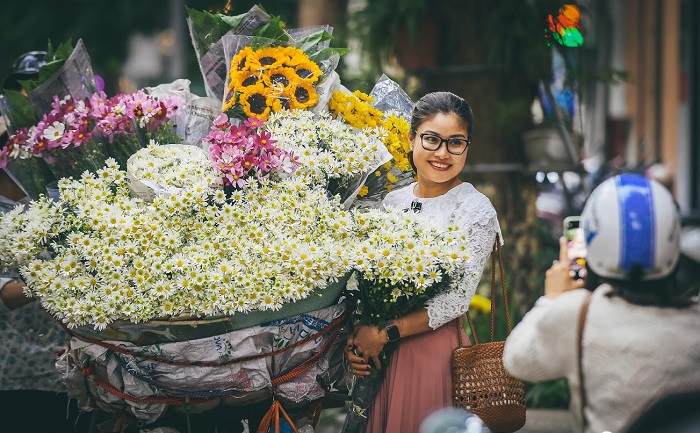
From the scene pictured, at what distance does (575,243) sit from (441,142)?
0.77 metres

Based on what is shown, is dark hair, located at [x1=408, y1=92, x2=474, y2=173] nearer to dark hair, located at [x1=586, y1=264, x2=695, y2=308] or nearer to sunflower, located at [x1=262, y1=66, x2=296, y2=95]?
sunflower, located at [x1=262, y1=66, x2=296, y2=95]

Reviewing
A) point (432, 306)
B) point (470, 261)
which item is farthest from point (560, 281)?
point (432, 306)

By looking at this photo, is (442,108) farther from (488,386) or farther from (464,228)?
(488,386)

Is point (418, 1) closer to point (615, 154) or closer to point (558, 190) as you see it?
point (558, 190)

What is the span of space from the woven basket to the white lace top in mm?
190

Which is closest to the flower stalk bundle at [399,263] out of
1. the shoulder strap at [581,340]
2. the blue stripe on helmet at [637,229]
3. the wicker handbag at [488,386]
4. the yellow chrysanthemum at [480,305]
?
the wicker handbag at [488,386]

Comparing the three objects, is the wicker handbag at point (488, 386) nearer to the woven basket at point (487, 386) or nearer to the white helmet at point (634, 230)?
the woven basket at point (487, 386)

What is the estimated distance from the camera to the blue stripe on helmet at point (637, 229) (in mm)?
2436

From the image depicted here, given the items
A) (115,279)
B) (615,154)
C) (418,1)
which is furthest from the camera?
(615,154)

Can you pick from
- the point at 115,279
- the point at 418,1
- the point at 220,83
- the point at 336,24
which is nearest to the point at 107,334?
the point at 115,279

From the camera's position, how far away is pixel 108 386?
3.21 meters

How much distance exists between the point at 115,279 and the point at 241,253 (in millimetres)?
460

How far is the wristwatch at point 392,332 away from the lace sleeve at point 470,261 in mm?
141

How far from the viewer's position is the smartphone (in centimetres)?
341
